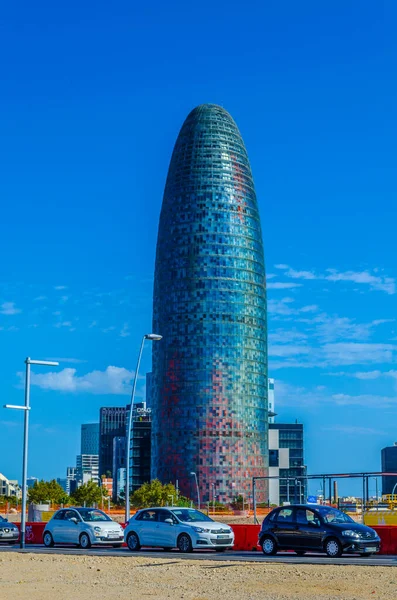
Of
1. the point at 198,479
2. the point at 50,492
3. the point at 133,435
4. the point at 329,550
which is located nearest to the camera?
the point at 329,550

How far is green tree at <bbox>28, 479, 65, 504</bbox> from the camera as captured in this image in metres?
111

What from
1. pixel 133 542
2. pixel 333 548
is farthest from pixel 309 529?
pixel 133 542

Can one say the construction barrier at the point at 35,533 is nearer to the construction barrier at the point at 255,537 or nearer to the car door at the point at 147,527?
the car door at the point at 147,527

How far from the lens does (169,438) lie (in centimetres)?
16225

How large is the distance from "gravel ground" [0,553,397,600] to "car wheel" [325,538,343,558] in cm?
408

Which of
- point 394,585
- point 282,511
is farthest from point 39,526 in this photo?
point 394,585

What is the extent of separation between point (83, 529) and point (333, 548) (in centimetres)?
1090

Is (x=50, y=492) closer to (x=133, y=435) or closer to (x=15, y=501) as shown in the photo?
(x=15, y=501)

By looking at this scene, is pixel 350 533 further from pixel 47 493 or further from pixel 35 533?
pixel 47 493

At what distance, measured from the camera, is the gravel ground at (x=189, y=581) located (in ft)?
69.5

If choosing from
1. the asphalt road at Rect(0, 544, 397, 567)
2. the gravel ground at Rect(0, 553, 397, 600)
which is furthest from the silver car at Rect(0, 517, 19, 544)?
the gravel ground at Rect(0, 553, 397, 600)

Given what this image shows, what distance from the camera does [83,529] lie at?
38.0 metres

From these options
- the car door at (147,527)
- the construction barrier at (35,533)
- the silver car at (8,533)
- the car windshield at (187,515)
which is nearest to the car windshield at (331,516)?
the car windshield at (187,515)

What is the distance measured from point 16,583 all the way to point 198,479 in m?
137
